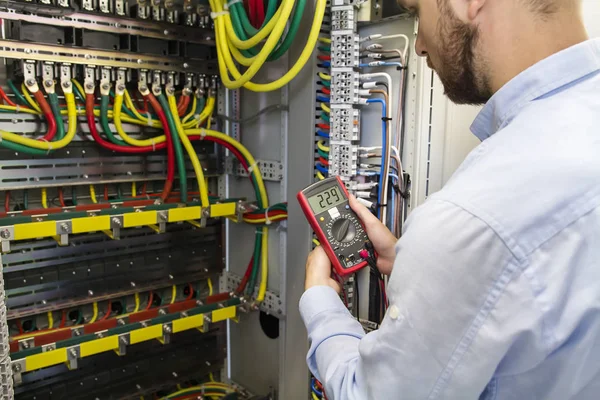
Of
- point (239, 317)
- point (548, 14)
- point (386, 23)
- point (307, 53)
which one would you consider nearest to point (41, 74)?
point (307, 53)

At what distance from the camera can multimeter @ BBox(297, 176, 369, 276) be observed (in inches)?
53.2

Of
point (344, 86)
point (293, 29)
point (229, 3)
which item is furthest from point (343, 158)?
point (229, 3)

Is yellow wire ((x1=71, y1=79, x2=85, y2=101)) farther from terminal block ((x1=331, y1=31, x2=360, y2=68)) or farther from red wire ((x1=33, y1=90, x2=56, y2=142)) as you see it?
terminal block ((x1=331, y1=31, x2=360, y2=68))

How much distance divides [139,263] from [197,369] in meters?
0.67

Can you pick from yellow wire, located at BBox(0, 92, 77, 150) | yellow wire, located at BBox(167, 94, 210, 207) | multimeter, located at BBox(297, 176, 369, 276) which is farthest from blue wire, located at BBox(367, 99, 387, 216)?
yellow wire, located at BBox(0, 92, 77, 150)

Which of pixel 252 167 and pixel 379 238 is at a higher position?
pixel 252 167

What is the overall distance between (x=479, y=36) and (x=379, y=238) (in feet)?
2.42

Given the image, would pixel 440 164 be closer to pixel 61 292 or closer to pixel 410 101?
pixel 410 101

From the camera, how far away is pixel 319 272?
4.04 feet

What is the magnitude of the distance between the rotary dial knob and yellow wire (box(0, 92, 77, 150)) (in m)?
1.10

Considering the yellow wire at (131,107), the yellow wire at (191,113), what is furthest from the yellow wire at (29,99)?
the yellow wire at (191,113)

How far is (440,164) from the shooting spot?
158 centimetres

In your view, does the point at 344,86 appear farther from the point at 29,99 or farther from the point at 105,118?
the point at 29,99

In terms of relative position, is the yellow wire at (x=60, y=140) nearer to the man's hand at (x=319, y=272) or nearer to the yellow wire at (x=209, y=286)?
the yellow wire at (x=209, y=286)
